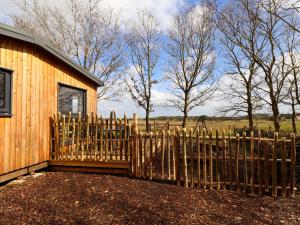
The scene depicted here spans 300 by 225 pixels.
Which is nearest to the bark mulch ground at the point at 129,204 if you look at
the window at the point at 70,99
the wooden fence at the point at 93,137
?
the wooden fence at the point at 93,137

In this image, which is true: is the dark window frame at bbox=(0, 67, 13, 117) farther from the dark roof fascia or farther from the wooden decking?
the wooden decking

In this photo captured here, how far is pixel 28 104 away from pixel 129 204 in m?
4.35

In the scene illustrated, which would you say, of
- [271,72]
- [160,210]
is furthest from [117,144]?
[271,72]

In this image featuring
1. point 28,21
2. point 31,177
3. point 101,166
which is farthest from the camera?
point 28,21

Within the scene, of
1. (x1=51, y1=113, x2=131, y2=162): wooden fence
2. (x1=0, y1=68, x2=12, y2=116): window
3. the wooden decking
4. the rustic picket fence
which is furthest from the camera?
the wooden decking

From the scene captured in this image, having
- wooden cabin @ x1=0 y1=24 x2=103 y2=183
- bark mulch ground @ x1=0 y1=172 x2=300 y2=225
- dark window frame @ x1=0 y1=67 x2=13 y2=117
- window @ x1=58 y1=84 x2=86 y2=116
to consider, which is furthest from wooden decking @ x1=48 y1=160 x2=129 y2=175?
dark window frame @ x1=0 y1=67 x2=13 y2=117

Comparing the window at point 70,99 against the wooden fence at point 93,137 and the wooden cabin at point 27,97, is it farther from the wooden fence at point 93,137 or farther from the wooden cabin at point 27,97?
the wooden fence at point 93,137

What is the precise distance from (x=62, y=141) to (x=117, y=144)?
1.79 meters

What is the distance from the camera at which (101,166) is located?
9047 millimetres

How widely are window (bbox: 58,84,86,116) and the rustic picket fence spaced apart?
1430 millimetres

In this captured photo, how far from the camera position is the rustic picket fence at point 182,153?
24.4 feet

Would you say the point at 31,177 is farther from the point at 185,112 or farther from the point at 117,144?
the point at 185,112

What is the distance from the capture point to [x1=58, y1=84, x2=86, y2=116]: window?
10.6 metres

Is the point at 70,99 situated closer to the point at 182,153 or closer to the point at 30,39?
the point at 30,39
